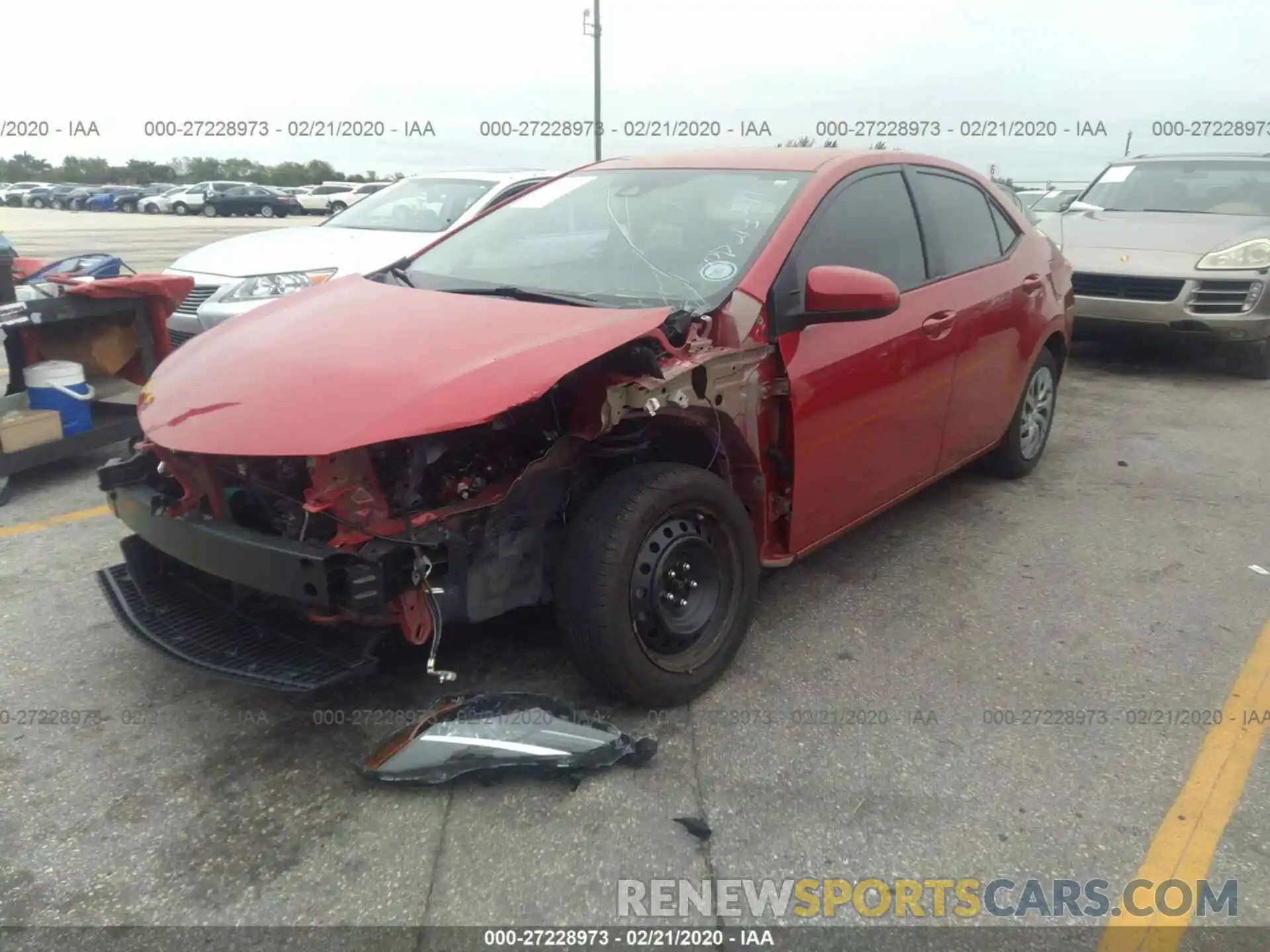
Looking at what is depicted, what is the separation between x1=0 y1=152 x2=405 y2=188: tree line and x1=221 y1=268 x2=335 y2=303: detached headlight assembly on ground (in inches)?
2617

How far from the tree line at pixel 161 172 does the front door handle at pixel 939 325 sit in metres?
69.5

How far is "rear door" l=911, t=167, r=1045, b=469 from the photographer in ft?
13.0

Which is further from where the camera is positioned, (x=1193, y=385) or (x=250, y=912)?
(x=1193, y=385)

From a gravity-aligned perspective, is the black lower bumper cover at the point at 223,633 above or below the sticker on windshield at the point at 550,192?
below

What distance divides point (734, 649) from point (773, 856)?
2.70ft

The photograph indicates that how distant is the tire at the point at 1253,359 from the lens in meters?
7.84

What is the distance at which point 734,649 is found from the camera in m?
3.07

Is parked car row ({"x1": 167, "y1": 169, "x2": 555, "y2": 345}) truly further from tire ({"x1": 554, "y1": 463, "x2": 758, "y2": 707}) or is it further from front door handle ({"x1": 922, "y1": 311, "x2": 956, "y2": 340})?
tire ({"x1": 554, "y1": 463, "x2": 758, "y2": 707})

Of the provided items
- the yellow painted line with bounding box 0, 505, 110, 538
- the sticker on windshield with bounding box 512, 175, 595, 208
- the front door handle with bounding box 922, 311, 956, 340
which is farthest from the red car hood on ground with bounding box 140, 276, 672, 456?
the yellow painted line with bounding box 0, 505, 110, 538

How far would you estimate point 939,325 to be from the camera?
3.76 m

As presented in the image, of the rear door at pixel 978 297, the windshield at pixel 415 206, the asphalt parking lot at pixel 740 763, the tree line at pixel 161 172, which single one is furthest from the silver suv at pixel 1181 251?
the tree line at pixel 161 172

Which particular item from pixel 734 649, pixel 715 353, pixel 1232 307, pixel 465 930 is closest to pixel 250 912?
pixel 465 930

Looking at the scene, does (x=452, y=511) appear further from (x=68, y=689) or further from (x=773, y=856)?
(x=68, y=689)

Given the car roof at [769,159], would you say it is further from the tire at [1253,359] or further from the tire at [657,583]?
the tire at [1253,359]
